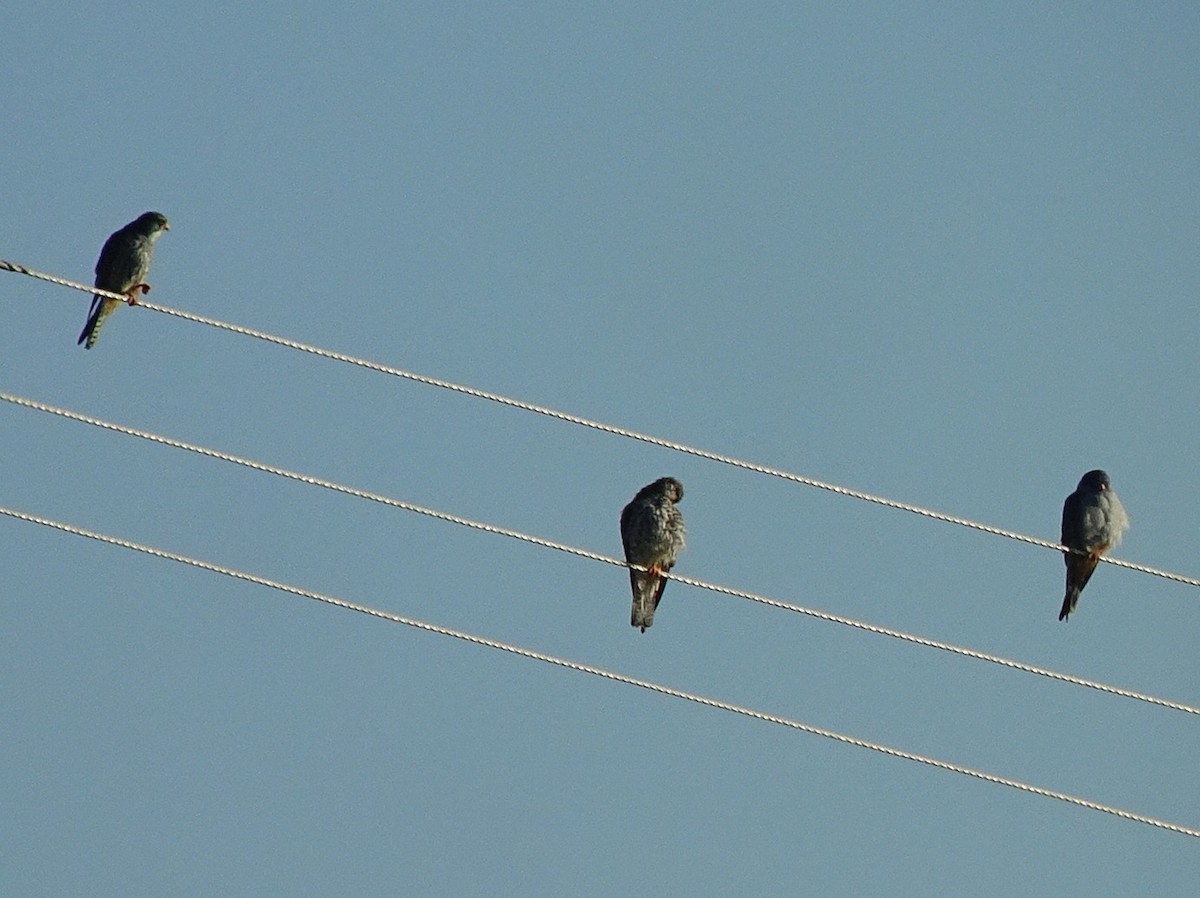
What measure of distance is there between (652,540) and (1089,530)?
2707 mm

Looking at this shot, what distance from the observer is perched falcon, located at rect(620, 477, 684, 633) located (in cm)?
1435

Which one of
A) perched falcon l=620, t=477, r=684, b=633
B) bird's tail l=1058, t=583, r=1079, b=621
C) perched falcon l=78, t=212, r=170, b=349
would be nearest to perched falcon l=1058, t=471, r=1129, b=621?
bird's tail l=1058, t=583, r=1079, b=621

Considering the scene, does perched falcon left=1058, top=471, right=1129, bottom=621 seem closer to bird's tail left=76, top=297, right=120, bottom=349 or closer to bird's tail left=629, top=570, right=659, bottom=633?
bird's tail left=629, top=570, right=659, bottom=633

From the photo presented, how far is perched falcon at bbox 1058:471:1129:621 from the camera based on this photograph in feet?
46.7

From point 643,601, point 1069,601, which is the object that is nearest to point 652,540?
point 643,601

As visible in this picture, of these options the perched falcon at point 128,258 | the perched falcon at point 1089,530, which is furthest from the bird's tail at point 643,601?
the perched falcon at point 128,258

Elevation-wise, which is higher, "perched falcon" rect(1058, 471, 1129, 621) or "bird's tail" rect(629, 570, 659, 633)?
"perched falcon" rect(1058, 471, 1129, 621)

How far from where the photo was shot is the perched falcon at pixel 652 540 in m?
14.4

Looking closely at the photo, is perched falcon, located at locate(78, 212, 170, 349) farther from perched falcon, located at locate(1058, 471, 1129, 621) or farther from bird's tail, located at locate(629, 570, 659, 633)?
perched falcon, located at locate(1058, 471, 1129, 621)

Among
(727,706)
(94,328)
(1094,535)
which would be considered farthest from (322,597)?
(1094,535)

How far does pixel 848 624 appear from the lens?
942 centimetres

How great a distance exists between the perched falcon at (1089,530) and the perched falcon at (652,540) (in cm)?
243

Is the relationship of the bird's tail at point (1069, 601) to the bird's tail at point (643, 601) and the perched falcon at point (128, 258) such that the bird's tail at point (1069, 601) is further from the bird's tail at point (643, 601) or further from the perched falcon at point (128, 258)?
the perched falcon at point (128, 258)

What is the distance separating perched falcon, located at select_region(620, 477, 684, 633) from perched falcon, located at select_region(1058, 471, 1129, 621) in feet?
7.96
